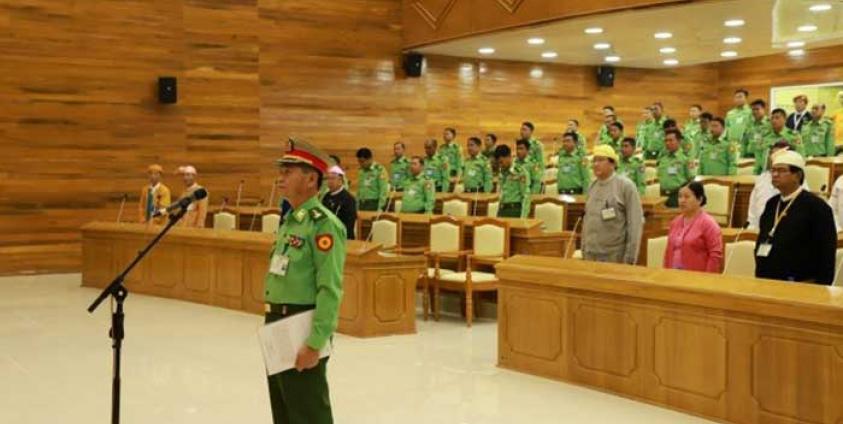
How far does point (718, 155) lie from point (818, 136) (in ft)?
5.27

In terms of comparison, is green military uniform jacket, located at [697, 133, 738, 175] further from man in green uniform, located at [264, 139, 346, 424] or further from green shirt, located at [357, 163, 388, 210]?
man in green uniform, located at [264, 139, 346, 424]

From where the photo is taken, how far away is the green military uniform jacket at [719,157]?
12.5 metres

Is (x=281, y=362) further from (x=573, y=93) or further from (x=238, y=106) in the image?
(x=573, y=93)

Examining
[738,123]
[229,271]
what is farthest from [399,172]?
[738,123]

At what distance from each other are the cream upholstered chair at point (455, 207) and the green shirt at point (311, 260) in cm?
796

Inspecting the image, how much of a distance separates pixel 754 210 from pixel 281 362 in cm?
691

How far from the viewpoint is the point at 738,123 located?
48.3 feet

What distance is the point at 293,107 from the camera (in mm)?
15258

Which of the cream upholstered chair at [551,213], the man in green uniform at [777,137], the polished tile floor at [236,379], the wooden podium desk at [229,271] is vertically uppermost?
the man in green uniform at [777,137]

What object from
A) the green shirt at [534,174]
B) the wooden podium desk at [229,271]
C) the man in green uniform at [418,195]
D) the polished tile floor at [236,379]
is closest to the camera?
the polished tile floor at [236,379]

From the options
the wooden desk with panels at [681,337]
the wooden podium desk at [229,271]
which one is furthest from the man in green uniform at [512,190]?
the wooden desk with panels at [681,337]

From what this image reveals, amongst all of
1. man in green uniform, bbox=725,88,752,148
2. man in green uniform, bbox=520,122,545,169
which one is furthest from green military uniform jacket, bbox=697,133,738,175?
man in green uniform, bbox=520,122,545,169

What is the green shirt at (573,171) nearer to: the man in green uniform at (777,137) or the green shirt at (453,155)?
the man in green uniform at (777,137)

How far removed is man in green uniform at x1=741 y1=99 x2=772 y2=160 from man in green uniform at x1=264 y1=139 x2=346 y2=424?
9787 millimetres
